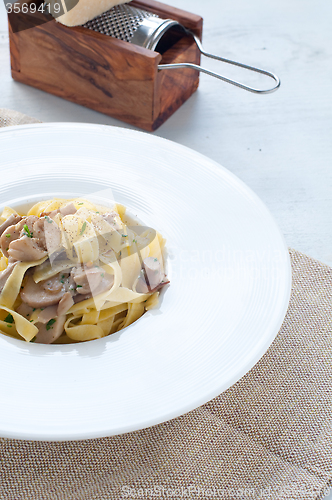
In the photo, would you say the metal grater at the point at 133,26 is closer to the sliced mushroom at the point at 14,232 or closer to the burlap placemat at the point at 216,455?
the sliced mushroom at the point at 14,232

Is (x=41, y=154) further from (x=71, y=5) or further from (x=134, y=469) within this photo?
(x=134, y=469)

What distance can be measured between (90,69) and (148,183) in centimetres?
144

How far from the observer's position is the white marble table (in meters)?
3.83

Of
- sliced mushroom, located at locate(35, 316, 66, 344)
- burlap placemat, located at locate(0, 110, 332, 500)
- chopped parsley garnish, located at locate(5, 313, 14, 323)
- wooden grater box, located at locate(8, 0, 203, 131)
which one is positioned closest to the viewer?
burlap placemat, located at locate(0, 110, 332, 500)

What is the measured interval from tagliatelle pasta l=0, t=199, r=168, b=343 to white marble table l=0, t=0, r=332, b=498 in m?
1.42

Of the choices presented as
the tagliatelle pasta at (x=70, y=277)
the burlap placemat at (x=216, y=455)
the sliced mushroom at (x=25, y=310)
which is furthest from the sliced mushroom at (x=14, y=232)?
the burlap placemat at (x=216, y=455)

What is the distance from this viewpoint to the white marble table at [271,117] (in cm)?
383

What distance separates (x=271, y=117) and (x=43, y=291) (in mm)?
2832

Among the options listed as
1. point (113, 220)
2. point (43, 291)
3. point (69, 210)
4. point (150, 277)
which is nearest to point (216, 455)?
point (150, 277)

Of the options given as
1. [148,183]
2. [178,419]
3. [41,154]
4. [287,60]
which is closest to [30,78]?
[41,154]

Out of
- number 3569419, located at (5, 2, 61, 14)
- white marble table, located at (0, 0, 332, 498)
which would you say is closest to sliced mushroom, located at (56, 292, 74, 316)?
white marble table, located at (0, 0, 332, 498)

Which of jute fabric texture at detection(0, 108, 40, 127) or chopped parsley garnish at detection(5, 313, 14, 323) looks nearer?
chopped parsley garnish at detection(5, 313, 14, 323)

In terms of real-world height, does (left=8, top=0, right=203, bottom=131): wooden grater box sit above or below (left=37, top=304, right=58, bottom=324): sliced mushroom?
above

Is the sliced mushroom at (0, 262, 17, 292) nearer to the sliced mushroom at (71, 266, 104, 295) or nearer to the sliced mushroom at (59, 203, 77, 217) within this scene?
the sliced mushroom at (71, 266, 104, 295)
